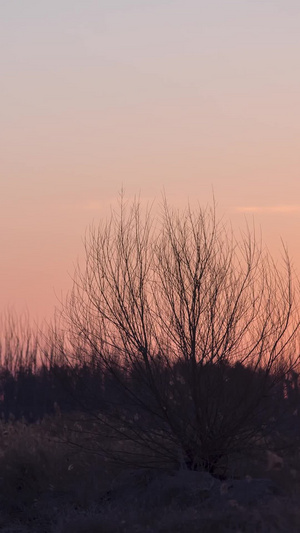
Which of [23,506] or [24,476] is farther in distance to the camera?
[24,476]

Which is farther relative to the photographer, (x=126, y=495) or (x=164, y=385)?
(x=126, y=495)

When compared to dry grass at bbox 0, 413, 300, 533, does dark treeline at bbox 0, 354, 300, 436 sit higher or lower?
higher

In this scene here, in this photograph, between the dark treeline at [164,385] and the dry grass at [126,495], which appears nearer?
the dry grass at [126,495]

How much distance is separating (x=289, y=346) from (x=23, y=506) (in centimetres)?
640

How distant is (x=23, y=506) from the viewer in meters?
16.3

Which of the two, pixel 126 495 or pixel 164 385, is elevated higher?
pixel 164 385

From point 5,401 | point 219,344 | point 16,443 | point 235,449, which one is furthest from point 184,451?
point 5,401

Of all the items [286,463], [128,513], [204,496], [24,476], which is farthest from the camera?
[286,463]

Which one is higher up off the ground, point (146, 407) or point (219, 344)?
point (219, 344)

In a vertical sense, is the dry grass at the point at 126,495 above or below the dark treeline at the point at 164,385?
below

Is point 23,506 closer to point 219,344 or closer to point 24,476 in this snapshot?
point 24,476

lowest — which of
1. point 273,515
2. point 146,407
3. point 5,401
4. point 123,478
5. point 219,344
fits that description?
point 273,515

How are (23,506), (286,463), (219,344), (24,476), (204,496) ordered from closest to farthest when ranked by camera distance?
(204,496), (219,344), (23,506), (24,476), (286,463)

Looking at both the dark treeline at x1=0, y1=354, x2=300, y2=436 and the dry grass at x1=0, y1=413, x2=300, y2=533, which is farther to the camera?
the dark treeline at x1=0, y1=354, x2=300, y2=436
